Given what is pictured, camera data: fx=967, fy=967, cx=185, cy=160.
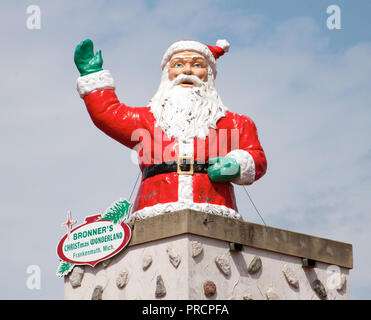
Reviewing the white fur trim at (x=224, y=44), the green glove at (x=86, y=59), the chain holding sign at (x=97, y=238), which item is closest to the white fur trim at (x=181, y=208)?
the chain holding sign at (x=97, y=238)

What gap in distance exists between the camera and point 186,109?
1349 centimetres

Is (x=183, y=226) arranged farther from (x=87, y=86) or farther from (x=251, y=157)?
(x=87, y=86)

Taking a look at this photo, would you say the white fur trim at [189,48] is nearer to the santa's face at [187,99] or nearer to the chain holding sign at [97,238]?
the santa's face at [187,99]

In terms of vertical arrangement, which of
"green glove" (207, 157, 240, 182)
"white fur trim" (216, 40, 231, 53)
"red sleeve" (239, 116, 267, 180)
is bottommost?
"green glove" (207, 157, 240, 182)

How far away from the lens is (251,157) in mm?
13289

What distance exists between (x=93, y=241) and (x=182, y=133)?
192 cm

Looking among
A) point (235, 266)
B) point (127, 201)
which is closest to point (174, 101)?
point (127, 201)

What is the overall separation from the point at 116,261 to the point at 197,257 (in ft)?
4.35

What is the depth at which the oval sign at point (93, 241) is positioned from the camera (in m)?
12.7

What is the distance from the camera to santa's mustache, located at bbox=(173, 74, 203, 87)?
45.1ft

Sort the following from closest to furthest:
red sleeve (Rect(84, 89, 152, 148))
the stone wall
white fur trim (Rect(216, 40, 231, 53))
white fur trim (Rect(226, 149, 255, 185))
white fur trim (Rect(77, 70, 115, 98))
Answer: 1. the stone wall
2. white fur trim (Rect(226, 149, 255, 185))
3. red sleeve (Rect(84, 89, 152, 148))
4. white fur trim (Rect(77, 70, 115, 98))
5. white fur trim (Rect(216, 40, 231, 53))

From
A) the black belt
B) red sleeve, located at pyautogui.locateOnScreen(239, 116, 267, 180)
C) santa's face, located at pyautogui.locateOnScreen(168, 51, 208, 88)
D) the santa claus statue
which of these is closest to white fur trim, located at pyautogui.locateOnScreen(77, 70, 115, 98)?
the santa claus statue

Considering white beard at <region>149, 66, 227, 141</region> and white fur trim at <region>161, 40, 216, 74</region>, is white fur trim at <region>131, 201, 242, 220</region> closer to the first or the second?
white beard at <region>149, 66, 227, 141</region>

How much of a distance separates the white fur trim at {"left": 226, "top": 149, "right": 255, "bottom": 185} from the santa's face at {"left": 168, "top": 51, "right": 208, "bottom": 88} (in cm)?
136
